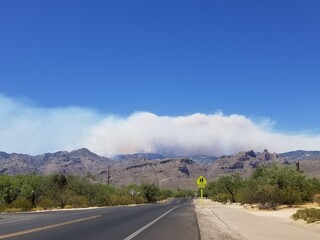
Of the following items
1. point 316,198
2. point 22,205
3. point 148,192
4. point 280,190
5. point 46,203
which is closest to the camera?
point 280,190

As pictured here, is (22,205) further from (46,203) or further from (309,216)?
(309,216)

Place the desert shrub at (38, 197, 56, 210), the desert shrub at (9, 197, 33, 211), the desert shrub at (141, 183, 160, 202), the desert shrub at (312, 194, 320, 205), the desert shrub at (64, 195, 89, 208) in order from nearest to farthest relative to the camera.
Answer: the desert shrub at (312, 194, 320, 205) → the desert shrub at (9, 197, 33, 211) → the desert shrub at (38, 197, 56, 210) → the desert shrub at (64, 195, 89, 208) → the desert shrub at (141, 183, 160, 202)

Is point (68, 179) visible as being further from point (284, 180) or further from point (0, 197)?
point (284, 180)

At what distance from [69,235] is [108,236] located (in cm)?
144

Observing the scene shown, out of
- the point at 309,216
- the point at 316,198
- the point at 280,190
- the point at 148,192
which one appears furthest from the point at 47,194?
the point at 148,192

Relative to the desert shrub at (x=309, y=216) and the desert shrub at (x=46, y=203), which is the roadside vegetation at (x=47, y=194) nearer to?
the desert shrub at (x=46, y=203)

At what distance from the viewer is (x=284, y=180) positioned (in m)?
52.3

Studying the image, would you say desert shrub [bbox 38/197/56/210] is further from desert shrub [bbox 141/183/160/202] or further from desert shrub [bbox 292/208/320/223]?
desert shrub [bbox 141/183/160/202]

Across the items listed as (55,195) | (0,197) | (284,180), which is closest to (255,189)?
(284,180)

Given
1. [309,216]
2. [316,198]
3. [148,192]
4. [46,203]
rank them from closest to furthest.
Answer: [309,216]
[316,198]
[46,203]
[148,192]

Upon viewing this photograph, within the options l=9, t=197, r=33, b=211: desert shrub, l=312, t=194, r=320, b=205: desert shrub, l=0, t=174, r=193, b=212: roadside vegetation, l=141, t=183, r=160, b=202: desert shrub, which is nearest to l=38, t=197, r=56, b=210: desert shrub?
l=0, t=174, r=193, b=212: roadside vegetation

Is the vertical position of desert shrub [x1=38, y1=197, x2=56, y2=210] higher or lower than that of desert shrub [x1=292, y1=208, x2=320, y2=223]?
higher

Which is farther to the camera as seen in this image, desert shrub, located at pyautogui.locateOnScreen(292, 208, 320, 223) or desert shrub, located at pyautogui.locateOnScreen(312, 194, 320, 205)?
desert shrub, located at pyautogui.locateOnScreen(312, 194, 320, 205)

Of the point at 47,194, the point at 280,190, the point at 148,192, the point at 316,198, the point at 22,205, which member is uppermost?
the point at 148,192
